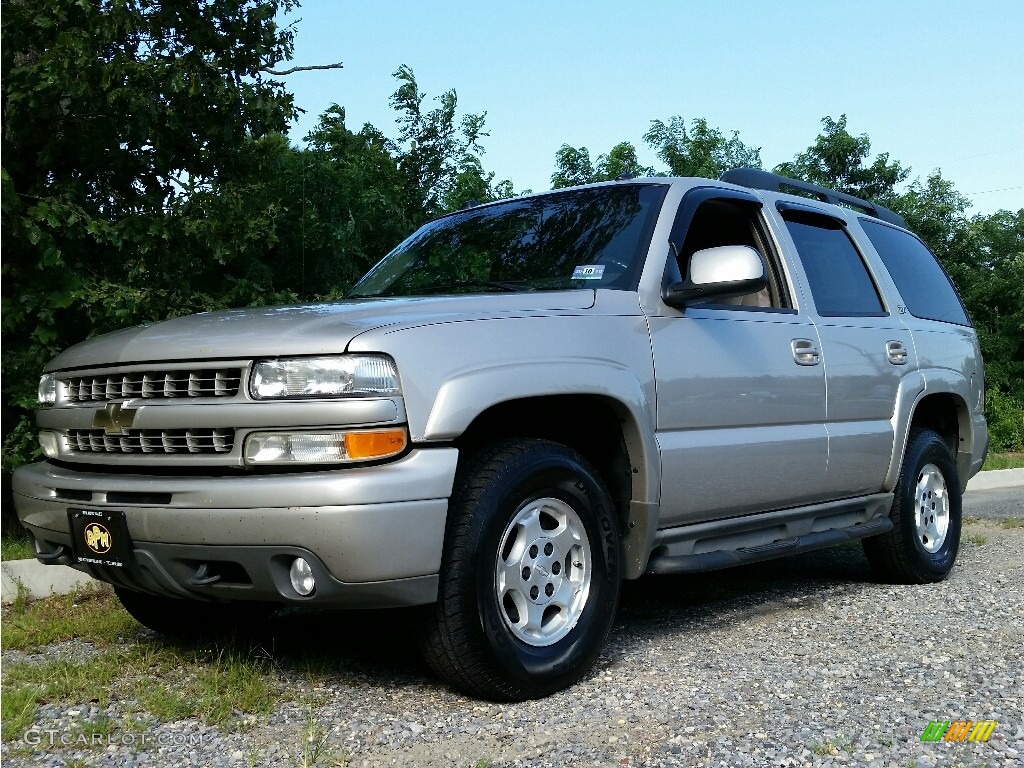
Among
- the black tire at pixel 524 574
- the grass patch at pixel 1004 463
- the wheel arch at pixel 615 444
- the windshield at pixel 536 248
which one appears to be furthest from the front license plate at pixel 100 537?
the grass patch at pixel 1004 463

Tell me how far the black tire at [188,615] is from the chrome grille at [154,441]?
837 mm

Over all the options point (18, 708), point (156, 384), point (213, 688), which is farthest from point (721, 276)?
point (18, 708)

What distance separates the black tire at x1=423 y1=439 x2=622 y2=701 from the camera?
3521mm

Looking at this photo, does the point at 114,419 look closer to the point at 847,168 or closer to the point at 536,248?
the point at 536,248

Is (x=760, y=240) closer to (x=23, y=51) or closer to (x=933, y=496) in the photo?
(x=933, y=496)

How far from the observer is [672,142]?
25.2m

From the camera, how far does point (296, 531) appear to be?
3.26 m

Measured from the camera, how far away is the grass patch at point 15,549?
616cm

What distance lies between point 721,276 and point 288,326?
1.75 meters

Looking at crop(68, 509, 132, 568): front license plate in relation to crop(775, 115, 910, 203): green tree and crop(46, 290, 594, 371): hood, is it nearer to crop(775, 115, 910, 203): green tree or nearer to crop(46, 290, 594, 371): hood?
crop(46, 290, 594, 371): hood

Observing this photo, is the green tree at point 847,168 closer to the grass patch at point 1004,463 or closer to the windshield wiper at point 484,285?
the grass patch at point 1004,463

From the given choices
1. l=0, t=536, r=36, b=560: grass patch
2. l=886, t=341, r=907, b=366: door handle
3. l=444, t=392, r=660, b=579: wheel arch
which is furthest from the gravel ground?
l=0, t=536, r=36, b=560: grass patch

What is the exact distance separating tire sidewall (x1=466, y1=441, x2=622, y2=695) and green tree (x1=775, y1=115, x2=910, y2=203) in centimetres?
2257

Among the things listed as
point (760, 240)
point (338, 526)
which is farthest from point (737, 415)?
point (338, 526)
